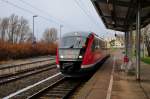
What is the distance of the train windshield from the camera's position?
20.5 m

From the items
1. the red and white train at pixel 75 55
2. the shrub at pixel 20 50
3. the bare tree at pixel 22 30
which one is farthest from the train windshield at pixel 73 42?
the bare tree at pixel 22 30

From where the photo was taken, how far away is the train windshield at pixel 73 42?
2054cm

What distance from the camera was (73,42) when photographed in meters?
20.9

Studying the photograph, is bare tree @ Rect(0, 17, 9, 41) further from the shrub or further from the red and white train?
the red and white train

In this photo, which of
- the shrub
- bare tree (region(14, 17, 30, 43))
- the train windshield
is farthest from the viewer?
bare tree (region(14, 17, 30, 43))

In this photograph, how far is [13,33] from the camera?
8531cm

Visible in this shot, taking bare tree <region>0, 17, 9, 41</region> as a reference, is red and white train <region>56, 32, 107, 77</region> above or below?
below

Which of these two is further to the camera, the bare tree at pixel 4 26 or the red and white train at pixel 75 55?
the bare tree at pixel 4 26

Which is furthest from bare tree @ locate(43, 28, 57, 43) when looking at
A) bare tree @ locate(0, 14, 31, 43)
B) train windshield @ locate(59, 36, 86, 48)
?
train windshield @ locate(59, 36, 86, 48)

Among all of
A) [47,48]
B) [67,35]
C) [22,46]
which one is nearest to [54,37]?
[47,48]

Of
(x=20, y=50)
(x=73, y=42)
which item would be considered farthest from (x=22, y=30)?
(x=73, y=42)

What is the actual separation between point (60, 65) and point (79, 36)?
2444 millimetres

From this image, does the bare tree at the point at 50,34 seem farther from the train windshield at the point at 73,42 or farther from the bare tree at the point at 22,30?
the train windshield at the point at 73,42

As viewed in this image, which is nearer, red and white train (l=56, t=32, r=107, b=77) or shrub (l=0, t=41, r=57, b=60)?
red and white train (l=56, t=32, r=107, b=77)
